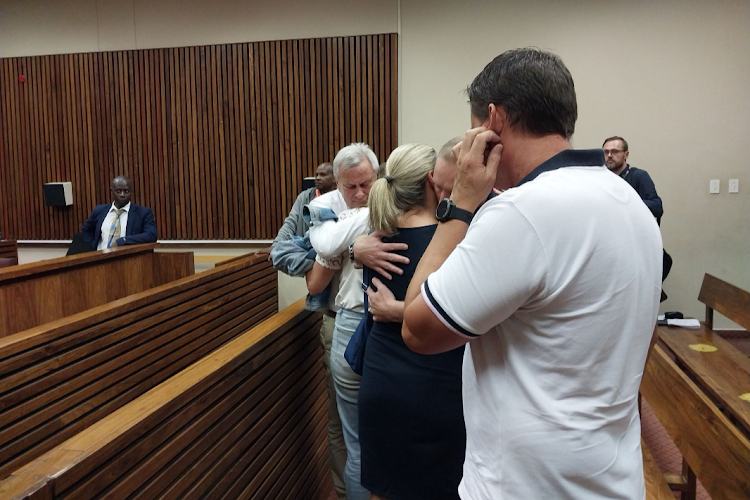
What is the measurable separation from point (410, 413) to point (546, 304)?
665mm

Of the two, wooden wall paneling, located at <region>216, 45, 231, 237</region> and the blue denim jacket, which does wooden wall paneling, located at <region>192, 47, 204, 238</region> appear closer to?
wooden wall paneling, located at <region>216, 45, 231, 237</region>

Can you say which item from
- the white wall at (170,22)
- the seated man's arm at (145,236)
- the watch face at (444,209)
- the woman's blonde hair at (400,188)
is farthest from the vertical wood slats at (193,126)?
the watch face at (444,209)

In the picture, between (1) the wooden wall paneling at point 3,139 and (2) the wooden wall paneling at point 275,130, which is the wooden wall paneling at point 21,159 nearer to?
(1) the wooden wall paneling at point 3,139

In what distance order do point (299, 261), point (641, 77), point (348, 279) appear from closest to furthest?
point (348, 279)
point (299, 261)
point (641, 77)

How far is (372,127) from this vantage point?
5.54m

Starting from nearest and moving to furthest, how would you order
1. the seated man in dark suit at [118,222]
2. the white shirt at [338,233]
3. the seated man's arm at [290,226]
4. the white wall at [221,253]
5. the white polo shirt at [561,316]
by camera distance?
1. the white polo shirt at [561,316]
2. the white shirt at [338,233]
3. the seated man's arm at [290,226]
4. the seated man in dark suit at [118,222]
5. the white wall at [221,253]

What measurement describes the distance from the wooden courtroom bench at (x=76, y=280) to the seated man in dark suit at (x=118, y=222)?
0.44 meters

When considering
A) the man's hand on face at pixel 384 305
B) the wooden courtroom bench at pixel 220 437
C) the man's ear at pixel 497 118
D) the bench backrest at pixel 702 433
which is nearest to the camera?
the man's ear at pixel 497 118

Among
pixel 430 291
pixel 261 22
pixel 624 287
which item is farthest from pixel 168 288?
pixel 261 22

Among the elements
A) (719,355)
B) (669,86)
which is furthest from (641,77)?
(719,355)

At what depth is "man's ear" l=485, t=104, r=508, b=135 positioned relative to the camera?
86 centimetres

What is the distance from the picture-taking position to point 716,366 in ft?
7.73

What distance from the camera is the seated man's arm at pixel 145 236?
15.0ft

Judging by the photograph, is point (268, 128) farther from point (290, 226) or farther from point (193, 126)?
point (290, 226)
